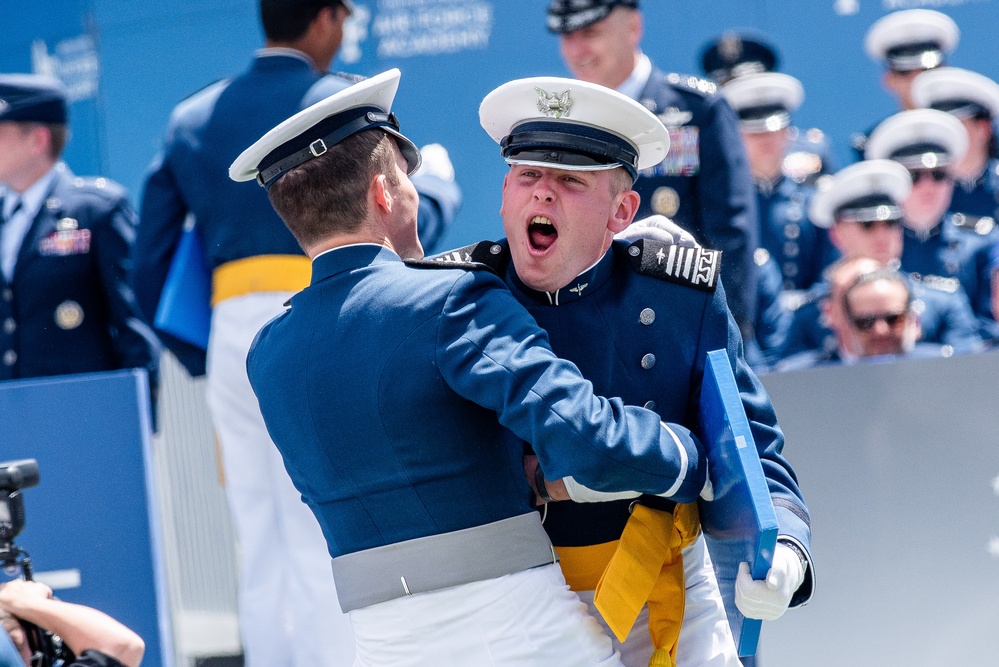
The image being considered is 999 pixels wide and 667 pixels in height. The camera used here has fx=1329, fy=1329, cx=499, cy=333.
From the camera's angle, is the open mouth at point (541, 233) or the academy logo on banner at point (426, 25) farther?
the academy logo on banner at point (426, 25)

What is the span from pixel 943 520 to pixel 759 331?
3.96ft

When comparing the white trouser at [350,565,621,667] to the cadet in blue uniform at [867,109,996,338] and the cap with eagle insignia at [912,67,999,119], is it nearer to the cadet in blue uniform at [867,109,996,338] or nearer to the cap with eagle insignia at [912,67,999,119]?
the cadet in blue uniform at [867,109,996,338]

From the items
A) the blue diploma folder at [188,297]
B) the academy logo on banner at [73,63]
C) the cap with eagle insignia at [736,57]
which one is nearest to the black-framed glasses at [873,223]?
the cap with eagle insignia at [736,57]

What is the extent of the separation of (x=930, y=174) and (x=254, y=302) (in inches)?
116

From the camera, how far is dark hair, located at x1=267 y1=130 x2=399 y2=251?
212cm

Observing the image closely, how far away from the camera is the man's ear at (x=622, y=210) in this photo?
225 centimetres

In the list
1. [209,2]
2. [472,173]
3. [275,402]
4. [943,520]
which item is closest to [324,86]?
[472,173]

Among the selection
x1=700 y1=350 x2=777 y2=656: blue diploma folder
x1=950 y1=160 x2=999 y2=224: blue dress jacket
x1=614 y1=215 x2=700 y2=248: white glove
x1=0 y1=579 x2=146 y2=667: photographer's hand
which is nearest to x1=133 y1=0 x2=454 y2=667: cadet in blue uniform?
x1=0 y1=579 x2=146 y2=667: photographer's hand

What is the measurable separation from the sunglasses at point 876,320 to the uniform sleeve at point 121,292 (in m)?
2.33

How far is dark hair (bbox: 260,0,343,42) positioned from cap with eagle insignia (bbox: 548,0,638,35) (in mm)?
926

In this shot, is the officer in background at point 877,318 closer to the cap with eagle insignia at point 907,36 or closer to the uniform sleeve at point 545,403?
the cap with eagle insignia at point 907,36

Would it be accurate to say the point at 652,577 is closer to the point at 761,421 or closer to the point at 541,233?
the point at 761,421

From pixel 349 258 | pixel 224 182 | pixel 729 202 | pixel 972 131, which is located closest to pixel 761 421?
pixel 349 258

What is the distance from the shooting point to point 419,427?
1.97 metres
